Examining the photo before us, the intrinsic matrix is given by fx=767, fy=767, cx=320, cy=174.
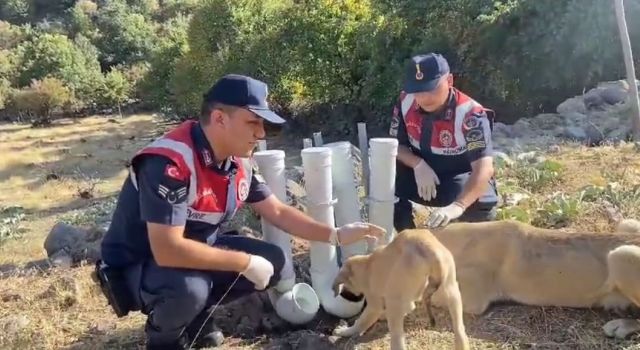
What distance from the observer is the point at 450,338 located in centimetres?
355

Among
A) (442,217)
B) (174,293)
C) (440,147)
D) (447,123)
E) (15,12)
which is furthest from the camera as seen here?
(15,12)

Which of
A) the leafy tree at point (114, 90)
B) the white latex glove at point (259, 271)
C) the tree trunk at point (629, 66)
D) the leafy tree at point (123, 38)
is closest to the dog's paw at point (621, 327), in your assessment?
the white latex glove at point (259, 271)

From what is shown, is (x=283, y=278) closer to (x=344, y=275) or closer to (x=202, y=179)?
(x=344, y=275)

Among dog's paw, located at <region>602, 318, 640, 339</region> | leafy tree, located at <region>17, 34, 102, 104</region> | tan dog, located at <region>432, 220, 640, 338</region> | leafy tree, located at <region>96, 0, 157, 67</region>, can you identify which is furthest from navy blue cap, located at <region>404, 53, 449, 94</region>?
leafy tree, located at <region>96, 0, 157, 67</region>

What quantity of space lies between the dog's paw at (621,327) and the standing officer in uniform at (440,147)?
0.92 metres

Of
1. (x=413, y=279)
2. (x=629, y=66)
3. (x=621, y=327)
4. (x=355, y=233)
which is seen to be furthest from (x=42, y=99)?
(x=621, y=327)

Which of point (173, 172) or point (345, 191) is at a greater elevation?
point (173, 172)

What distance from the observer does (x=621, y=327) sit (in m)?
3.41

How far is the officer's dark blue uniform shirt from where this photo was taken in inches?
123

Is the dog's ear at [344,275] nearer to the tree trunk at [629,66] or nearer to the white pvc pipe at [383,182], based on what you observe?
the white pvc pipe at [383,182]

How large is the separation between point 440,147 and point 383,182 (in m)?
0.61

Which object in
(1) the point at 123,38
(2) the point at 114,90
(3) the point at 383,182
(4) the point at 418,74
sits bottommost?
(2) the point at 114,90

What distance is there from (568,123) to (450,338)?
7799mm

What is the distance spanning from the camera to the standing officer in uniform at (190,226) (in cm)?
317
